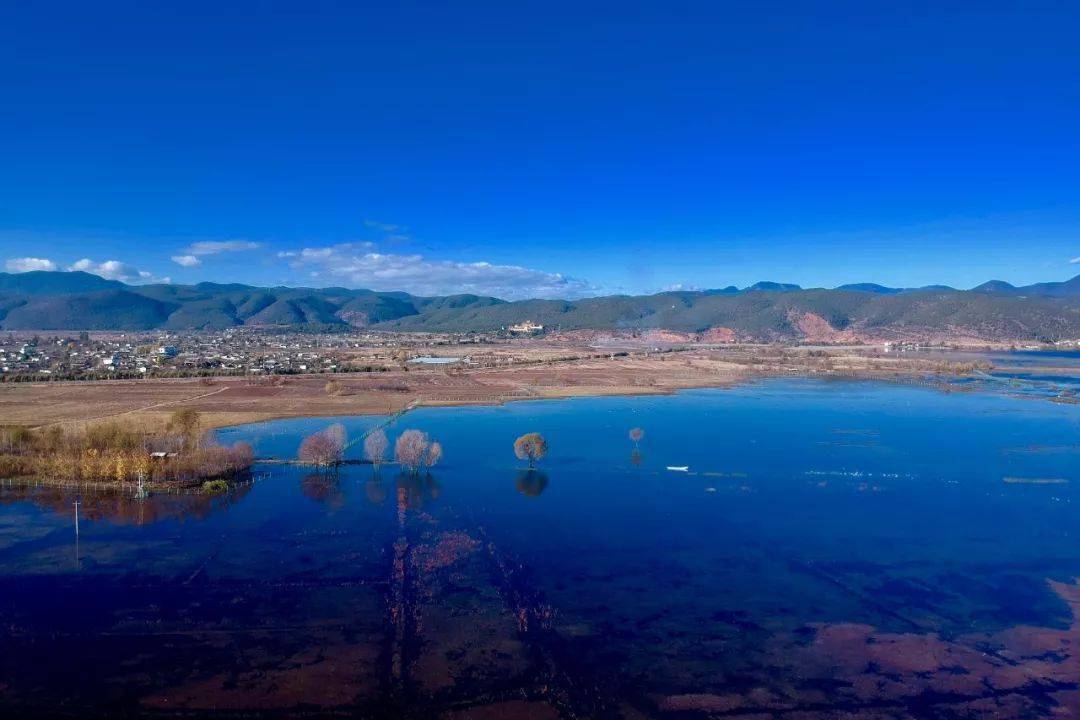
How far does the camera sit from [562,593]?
1616 centimetres

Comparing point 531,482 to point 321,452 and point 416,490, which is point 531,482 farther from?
point 321,452

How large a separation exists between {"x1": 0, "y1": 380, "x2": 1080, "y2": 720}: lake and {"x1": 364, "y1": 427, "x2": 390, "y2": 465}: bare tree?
40.5 inches

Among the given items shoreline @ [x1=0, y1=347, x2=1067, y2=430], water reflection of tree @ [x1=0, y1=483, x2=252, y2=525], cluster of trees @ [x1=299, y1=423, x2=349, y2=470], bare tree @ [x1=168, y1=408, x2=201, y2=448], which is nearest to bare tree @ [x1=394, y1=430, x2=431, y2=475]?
cluster of trees @ [x1=299, y1=423, x2=349, y2=470]

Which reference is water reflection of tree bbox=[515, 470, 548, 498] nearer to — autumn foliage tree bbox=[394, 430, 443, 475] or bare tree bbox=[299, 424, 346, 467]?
autumn foliage tree bbox=[394, 430, 443, 475]

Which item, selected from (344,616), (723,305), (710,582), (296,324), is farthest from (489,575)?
(296,324)

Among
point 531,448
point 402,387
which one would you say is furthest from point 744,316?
point 531,448

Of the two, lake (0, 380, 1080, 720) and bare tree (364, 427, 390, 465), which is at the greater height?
bare tree (364, 427, 390, 465)

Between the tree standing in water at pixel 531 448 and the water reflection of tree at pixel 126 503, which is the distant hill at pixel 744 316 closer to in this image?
the tree standing in water at pixel 531 448

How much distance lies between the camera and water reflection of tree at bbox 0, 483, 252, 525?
21531mm

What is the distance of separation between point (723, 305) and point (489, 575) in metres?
146

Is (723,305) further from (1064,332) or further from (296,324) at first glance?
(296,324)

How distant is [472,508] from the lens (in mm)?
22625

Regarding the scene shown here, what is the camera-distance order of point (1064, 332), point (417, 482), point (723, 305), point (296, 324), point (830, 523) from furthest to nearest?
point (296, 324)
point (723, 305)
point (1064, 332)
point (417, 482)
point (830, 523)

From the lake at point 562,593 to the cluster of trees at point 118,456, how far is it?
1.49m
